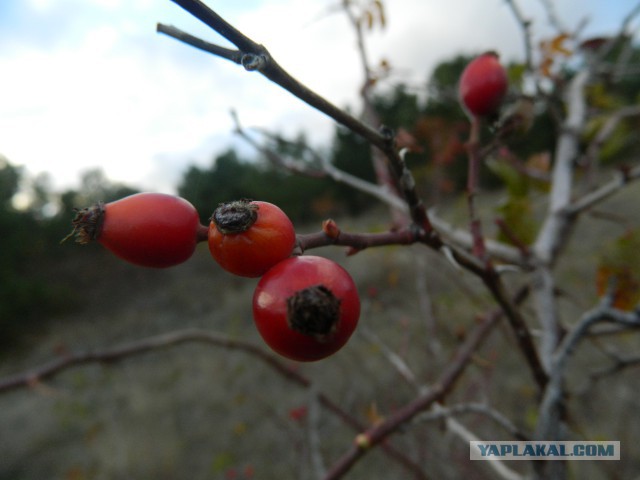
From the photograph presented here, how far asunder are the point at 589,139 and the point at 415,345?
406cm

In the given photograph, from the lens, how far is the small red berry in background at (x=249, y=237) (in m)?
0.48

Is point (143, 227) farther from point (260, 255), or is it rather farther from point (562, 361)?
point (562, 361)

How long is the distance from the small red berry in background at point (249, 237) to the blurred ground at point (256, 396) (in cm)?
198

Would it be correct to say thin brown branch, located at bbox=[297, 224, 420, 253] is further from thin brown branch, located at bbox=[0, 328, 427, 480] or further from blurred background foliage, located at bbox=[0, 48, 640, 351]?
blurred background foliage, located at bbox=[0, 48, 640, 351]

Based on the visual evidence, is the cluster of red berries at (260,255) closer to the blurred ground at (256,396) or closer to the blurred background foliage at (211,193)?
the blurred ground at (256,396)

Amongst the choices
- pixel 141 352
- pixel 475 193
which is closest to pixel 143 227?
pixel 475 193

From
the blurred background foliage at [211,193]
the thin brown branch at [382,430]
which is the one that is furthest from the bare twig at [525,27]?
the blurred background foliage at [211,193]

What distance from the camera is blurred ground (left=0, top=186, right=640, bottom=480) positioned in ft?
12.8


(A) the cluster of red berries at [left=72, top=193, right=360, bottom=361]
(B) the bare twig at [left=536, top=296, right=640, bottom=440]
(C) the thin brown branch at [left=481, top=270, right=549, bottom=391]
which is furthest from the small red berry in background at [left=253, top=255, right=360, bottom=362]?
(B) the bare twig at [left=536, top=296, right=640, bottom=440]

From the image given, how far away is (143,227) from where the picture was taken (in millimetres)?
519

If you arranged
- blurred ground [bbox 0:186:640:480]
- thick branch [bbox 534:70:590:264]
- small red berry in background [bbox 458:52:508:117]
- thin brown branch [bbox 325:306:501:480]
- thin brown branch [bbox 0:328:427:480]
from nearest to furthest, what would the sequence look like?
small red berry in background [bbox 458:52:508:117] < thin brown branch [bbox 325:306:501:480] < thick branch [bbox 534:70:590:264] < thin brown branch [bbox 0:328:427:480] < blurred ground [bbox 0:186:640:480]

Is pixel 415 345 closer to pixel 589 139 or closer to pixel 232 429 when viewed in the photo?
pixel 232 429

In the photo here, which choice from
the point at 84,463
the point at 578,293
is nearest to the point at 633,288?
the point at 578,293

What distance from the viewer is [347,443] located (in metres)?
5.00
